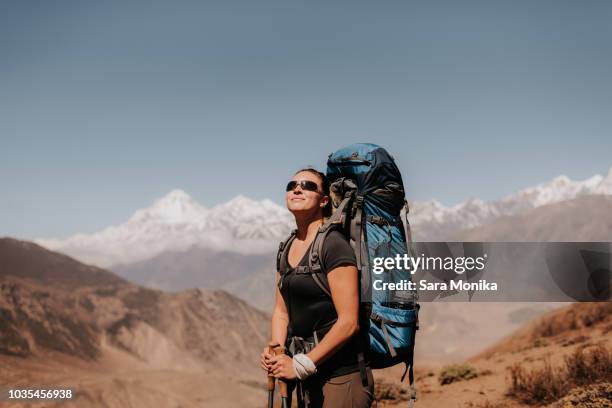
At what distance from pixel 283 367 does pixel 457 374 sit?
8.07 m

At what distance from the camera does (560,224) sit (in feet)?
462

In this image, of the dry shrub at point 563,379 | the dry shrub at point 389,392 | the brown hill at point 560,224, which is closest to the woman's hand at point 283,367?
the dry shrub at point 563,379

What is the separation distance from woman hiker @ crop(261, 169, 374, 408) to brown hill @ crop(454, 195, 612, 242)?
11697 centimetres

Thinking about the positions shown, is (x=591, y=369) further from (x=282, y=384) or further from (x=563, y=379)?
(x=282, y=384)

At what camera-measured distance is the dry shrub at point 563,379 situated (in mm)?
6906

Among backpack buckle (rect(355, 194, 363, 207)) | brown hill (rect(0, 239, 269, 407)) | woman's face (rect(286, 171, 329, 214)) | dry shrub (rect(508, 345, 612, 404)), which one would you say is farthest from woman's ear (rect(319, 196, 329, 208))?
brown hill (rect(0, 239, 269, 407))

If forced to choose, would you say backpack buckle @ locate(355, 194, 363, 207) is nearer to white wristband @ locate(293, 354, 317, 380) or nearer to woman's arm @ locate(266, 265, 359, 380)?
woman's arm @ locate(266, 265, 359, 380)

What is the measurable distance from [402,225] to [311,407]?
1.16m

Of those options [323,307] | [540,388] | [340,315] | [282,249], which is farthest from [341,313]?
[540,388]

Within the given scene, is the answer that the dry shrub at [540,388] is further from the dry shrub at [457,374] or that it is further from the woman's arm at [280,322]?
the woman's arm at [280,322]

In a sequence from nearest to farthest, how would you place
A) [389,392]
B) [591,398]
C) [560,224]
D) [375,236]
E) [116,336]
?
1. [375,236]
2. [591,398]
3. [389,392]
4. [116,336]
5. [560,224]

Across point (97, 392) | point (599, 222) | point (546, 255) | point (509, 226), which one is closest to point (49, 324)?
point (97, 392)

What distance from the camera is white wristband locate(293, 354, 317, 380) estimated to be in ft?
8.73

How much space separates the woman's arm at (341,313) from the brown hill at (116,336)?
19.8 meters
